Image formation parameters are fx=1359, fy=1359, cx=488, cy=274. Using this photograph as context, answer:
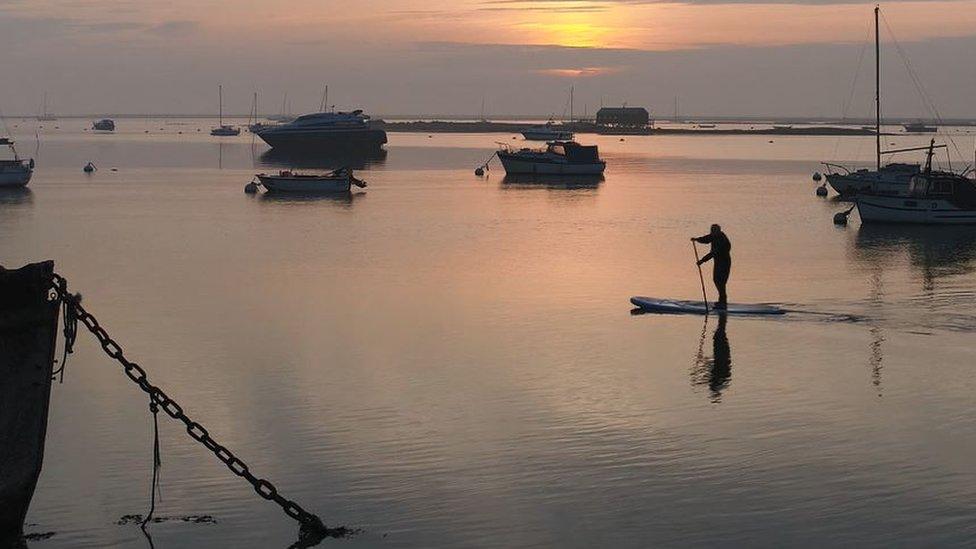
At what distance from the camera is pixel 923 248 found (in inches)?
1833

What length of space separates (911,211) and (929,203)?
102 cm

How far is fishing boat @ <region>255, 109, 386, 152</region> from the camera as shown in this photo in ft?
489

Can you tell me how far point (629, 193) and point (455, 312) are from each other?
2133 inches

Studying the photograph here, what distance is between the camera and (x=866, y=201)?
56.7 m

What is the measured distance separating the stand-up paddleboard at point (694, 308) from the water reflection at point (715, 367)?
2.27m

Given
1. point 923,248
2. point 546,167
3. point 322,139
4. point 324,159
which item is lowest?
point 923,248

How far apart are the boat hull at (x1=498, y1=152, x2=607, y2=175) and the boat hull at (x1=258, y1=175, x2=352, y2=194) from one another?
999 inches

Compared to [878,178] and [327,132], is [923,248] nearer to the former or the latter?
[878,178]

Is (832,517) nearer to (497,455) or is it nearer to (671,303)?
(497,455)

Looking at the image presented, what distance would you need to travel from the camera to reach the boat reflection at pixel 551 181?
90.9 m

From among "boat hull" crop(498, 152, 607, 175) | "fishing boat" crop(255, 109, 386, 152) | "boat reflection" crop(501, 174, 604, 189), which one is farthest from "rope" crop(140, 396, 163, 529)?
"fishing boat" crop(255, 109, 386, 152)

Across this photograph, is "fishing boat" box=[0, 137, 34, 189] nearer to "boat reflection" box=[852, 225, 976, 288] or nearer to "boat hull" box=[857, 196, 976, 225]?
"boat hull" box=[857, 196, 976, 225]

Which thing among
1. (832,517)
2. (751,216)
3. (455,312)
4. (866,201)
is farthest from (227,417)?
(751,216)

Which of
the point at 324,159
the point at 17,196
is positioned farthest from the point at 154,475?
the point at 324,159
